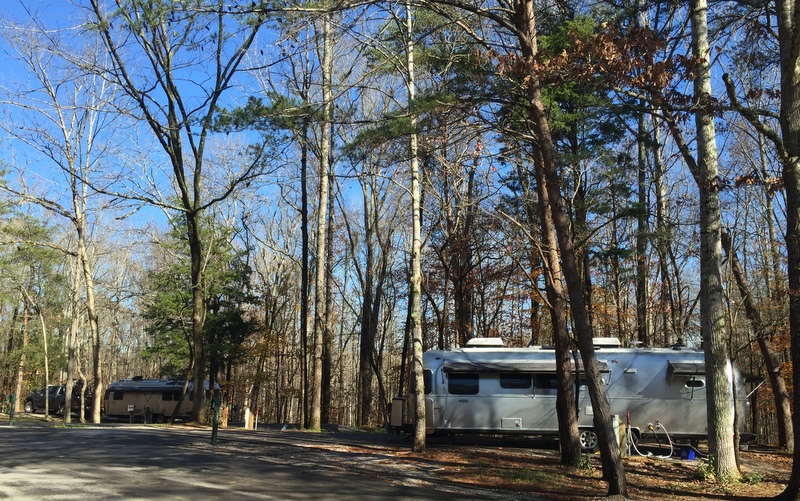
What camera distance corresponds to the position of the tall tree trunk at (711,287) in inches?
408

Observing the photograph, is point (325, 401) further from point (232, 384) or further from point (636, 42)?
point (636, 42)

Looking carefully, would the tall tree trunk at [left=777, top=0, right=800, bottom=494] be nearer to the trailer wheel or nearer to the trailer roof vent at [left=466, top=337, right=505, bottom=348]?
the trailer wheel

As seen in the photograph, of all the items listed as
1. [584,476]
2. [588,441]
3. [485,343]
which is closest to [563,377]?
[584,476]

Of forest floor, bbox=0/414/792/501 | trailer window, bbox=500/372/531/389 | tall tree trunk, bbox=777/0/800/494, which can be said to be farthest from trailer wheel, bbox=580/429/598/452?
tall tree trunk, bbox=777/0/800/494

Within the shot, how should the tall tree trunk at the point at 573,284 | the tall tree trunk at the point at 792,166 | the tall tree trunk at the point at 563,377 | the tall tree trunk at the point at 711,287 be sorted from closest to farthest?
the tall tree trunk at the point at 792,166, the tall tree trunk at the point at 573,284, the tall tree trunk at the point at 711,287, the tall tree trunk at the point at 563,377

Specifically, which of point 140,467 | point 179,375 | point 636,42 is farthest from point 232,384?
point 636,42

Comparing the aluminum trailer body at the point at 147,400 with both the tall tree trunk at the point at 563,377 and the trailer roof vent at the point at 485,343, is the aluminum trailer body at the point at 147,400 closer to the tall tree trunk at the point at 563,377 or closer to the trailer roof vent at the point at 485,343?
the trailer roof vent at the point at 485,343

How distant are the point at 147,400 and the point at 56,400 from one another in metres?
7.53

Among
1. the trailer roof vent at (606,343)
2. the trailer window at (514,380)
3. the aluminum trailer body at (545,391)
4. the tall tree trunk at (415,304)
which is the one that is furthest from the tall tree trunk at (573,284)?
the trailer roof vent at (606,343)

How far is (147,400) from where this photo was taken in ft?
102

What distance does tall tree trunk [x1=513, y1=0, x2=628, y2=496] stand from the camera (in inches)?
337

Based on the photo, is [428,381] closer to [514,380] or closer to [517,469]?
[514,380]

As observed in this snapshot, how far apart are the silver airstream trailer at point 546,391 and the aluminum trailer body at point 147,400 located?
698 inches

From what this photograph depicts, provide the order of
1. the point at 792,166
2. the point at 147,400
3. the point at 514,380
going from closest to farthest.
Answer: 1. the point at 792,166
2. the point at 514,380
3. the point at 147,400
